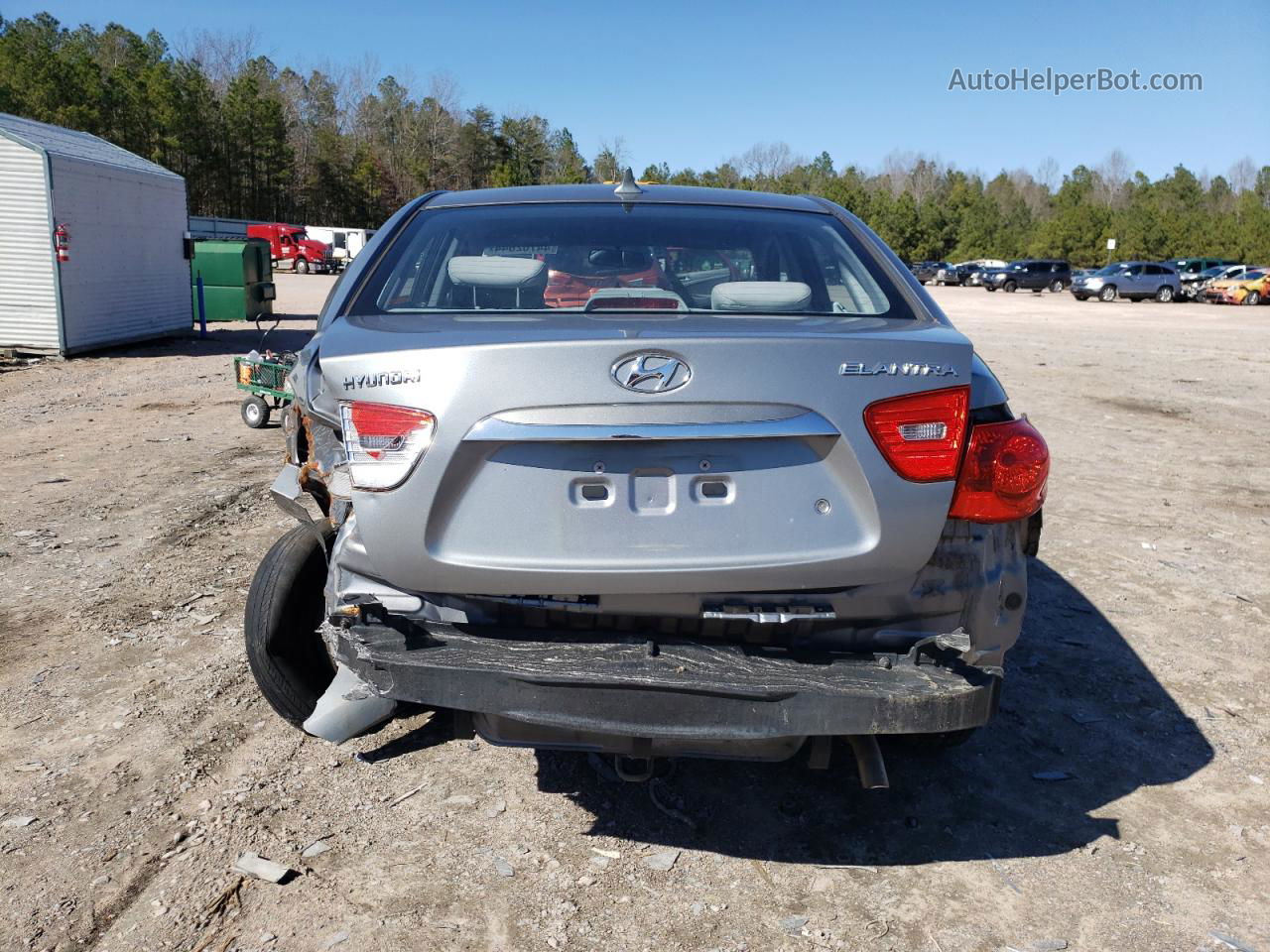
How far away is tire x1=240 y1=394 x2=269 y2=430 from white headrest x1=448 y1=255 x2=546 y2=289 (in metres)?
6.92

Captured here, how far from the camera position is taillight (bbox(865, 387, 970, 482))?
2.51 meters

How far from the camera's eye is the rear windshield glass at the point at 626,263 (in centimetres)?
318

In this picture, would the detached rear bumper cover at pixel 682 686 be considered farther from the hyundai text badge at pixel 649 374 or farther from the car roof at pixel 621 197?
the car roof at pixel 621 197

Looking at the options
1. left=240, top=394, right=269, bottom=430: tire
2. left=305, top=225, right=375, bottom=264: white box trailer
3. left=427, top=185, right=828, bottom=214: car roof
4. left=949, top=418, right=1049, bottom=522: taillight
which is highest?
left=305, top=225, right=375, bottom=264: white box trailer

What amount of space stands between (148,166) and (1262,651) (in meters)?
18.2

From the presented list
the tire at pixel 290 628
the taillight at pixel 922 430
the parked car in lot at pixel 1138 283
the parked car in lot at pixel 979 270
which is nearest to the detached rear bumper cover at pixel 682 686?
the taillight at pixel 922 430

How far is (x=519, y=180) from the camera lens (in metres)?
86.7

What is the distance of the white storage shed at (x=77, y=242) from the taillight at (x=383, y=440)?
14.5m

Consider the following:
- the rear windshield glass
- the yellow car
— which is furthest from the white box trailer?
the rear windshield glass

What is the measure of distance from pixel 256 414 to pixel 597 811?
752 centimetres

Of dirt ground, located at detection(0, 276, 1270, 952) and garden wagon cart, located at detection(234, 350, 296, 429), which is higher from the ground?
garden wagon cart, located at detection(234, 350, 296, 429)

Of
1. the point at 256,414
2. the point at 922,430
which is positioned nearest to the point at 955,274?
the point at 256,414

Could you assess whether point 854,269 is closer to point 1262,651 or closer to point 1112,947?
point 1112,947

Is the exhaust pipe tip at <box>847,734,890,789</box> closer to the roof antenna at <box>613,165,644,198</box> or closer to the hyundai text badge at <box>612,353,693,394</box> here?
the hyundai text badge at <box>612,353,693,394</box>
